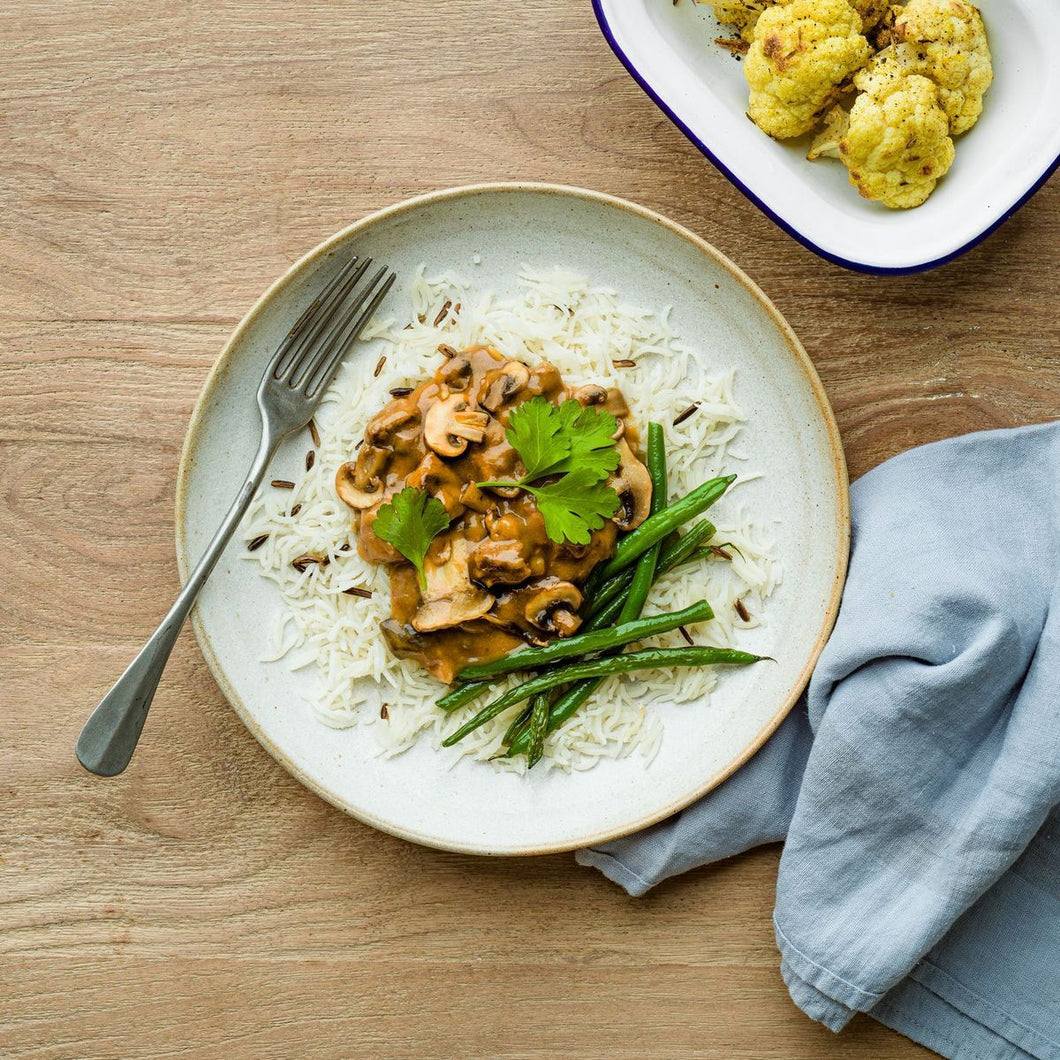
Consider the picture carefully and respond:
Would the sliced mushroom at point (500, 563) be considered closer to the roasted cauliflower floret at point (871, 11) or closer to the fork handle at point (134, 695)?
the fork handle at point (134, 695)

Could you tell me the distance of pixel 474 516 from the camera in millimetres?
3268

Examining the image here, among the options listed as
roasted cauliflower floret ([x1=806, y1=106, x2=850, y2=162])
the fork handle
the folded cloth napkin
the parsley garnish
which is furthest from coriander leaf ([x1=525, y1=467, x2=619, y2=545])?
roasted cauliflower floret ([x1=806, y1=106, x2=850, y2=162])

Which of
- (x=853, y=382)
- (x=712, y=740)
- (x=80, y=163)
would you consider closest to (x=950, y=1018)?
(x=712, y=740)

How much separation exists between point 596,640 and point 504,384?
1.00 meters

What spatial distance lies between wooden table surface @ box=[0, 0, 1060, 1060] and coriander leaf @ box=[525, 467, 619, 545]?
1.12 m

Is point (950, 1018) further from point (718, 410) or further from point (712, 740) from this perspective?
point (718, 410)

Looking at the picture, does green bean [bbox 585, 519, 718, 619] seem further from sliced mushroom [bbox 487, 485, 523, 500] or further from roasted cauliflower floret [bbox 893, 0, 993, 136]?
roasted cauliflower floret [bbox 893, 0, 993, 136]

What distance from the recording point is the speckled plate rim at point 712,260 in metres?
3.29

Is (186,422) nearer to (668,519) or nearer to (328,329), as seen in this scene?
(328,329)

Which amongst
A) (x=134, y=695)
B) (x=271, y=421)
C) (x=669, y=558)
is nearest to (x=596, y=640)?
(x=669, y=558)

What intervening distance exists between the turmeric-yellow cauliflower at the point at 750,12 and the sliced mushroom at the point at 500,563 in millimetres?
2096

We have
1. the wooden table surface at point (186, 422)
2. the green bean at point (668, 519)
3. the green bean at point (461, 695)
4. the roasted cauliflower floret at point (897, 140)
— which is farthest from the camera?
the wooden table surface at point (186, 422)

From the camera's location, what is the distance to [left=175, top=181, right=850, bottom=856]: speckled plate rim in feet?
10.8

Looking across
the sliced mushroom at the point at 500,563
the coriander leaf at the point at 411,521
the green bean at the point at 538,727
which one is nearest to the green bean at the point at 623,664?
the green bean at the point at 538,727
